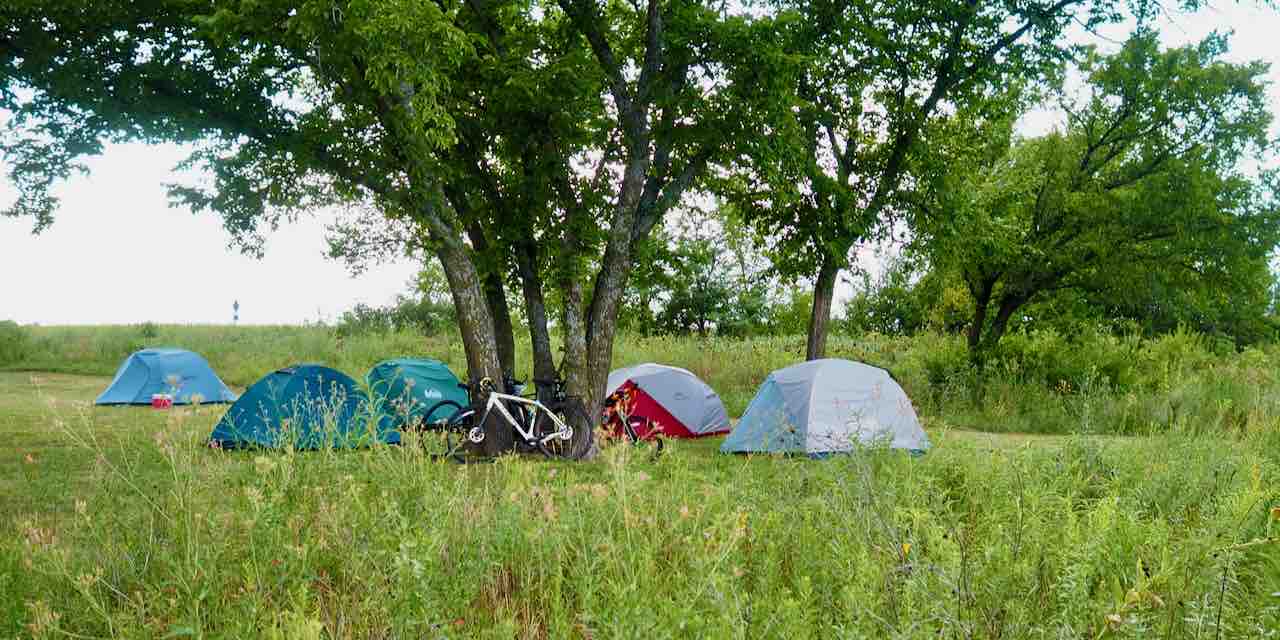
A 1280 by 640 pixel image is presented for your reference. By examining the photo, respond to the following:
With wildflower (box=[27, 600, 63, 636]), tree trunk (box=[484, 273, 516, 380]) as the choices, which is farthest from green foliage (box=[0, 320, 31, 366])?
wildflower (box=[27, 600, 63, 636])

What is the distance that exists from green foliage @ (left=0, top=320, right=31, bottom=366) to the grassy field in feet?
77.2

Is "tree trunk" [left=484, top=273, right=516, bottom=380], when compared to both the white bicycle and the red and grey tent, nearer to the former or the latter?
the white bicycle

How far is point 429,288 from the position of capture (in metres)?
35.2

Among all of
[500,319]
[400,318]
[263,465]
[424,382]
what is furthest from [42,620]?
[400,318]

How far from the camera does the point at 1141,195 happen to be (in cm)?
1788

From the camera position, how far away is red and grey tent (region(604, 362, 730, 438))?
15.1 m

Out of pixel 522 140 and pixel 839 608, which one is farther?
pixel 522 140

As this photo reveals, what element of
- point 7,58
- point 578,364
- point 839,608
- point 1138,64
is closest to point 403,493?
point 839,608

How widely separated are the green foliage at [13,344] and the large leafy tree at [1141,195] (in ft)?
82.1

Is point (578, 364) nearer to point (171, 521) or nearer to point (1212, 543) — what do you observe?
point (171, 521)

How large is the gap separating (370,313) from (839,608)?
33.7 m

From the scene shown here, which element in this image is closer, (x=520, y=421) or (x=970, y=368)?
(x=520, y=421)

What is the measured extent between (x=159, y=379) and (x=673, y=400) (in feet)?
34.6

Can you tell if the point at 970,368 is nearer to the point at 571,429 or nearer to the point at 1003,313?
the point at 1003,313
